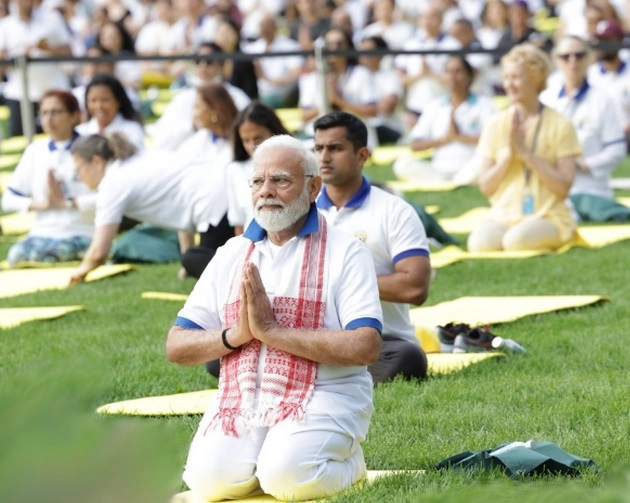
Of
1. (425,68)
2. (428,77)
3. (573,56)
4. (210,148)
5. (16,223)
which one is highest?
(573,56)

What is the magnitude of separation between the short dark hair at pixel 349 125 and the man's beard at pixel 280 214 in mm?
1663

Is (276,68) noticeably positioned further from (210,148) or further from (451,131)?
(210,148)

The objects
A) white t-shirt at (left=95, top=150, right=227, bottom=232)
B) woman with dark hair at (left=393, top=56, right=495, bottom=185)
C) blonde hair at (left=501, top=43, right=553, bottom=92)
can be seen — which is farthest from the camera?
woman with dark hair at (left=393, top=56, right=495, bottom=185)

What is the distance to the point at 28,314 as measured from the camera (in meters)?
7.26

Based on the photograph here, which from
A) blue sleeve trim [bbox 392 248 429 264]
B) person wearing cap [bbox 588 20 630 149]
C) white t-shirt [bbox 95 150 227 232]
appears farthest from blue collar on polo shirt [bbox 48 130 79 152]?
person wearing cap [bbox 588 20 630 149]

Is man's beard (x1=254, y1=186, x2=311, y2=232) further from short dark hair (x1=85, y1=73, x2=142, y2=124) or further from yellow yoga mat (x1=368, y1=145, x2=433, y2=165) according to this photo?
yellow yoga mat (x1=368, y1=145, x2=433, y2=165)

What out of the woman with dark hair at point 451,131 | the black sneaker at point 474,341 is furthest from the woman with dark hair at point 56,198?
the black sneaker at point 474,341

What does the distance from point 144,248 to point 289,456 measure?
6085 mm

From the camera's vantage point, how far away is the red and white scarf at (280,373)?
3533mm

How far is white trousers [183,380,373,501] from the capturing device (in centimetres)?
347

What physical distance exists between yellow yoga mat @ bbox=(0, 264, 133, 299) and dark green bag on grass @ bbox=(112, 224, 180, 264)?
0.27 meters

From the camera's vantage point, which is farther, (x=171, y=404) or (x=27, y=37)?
(x=27, y=37)

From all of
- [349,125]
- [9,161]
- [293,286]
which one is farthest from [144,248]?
[9,161]

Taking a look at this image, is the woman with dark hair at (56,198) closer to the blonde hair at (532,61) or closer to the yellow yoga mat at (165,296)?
the yellow yoga mat at (165,296)
